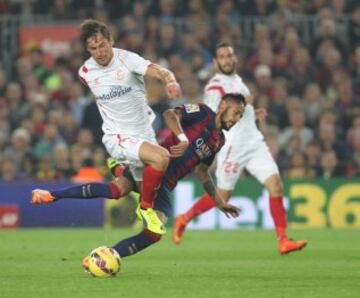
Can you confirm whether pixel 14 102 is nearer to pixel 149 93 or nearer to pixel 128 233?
pixel 149 93

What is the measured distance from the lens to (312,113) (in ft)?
69.7

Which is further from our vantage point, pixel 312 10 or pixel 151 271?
pixel 312 10

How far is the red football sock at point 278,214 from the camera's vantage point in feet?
45.1

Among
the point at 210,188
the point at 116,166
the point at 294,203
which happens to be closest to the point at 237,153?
Answer: the point at 210,188

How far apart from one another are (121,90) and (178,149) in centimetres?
78

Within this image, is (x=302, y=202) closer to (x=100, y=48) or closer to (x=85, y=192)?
(x=85, y=192)

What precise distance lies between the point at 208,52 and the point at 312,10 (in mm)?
2451

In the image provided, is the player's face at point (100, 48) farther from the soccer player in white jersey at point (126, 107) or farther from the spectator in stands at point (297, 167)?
the spectator in stands at point (297, 167)

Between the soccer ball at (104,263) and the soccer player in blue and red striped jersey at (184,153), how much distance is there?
735 millimetres

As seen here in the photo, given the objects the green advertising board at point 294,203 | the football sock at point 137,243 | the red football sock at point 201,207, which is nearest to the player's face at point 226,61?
the red football sock at point 201,207

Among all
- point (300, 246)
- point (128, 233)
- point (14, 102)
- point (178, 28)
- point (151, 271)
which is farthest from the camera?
point (178, 28)

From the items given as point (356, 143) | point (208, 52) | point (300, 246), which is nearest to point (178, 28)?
point (208, 52)

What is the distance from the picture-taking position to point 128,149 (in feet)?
36.6

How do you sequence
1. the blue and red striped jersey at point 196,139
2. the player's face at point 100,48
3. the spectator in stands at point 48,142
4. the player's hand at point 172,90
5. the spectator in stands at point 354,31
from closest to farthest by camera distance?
the player's hand at point 172,90 < the player's face at point 100,48 < the blue and red striped jersey at point 196,139 < the spectator in stands at point 48,142 < the spectator in stands at point 354,31
